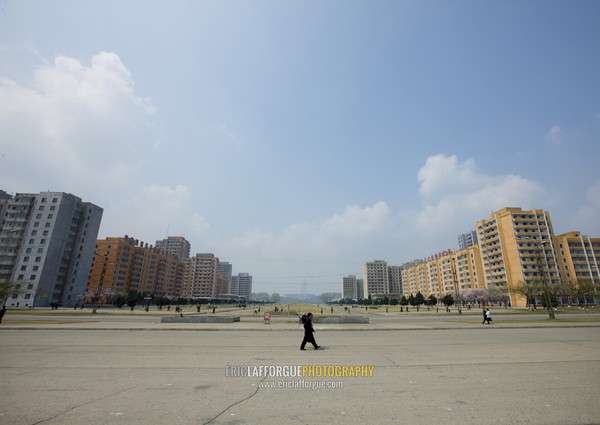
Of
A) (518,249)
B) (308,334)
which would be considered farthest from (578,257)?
(308,334)

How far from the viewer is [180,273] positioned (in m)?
181

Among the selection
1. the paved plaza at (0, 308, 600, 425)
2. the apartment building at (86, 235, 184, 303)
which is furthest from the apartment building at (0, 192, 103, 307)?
the paved plaza at (0, 308, 600, 425)

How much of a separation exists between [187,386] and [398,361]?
7210 mm

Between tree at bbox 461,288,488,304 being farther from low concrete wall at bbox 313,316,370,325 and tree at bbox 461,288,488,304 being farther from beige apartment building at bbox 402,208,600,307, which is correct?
low concrete wall at bbox 313,316,370,325

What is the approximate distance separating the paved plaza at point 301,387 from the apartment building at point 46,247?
9589cm

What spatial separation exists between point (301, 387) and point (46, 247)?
115660 millimetres

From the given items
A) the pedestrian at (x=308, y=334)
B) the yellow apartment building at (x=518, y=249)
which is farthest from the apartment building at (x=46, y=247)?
the yellow apartment building at (x=518, y=249)

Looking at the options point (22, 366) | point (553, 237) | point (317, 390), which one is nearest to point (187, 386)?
point (317, 390)

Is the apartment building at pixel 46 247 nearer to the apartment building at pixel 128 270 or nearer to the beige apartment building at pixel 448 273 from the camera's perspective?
the apartment building at pixel 128 270

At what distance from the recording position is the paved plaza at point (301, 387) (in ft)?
17.8

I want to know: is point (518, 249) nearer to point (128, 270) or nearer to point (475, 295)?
point (475, 295)

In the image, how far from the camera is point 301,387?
24.2ft

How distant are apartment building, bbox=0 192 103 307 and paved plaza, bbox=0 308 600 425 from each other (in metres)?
95.9

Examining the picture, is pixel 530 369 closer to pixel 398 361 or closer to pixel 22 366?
pixel 398 361
